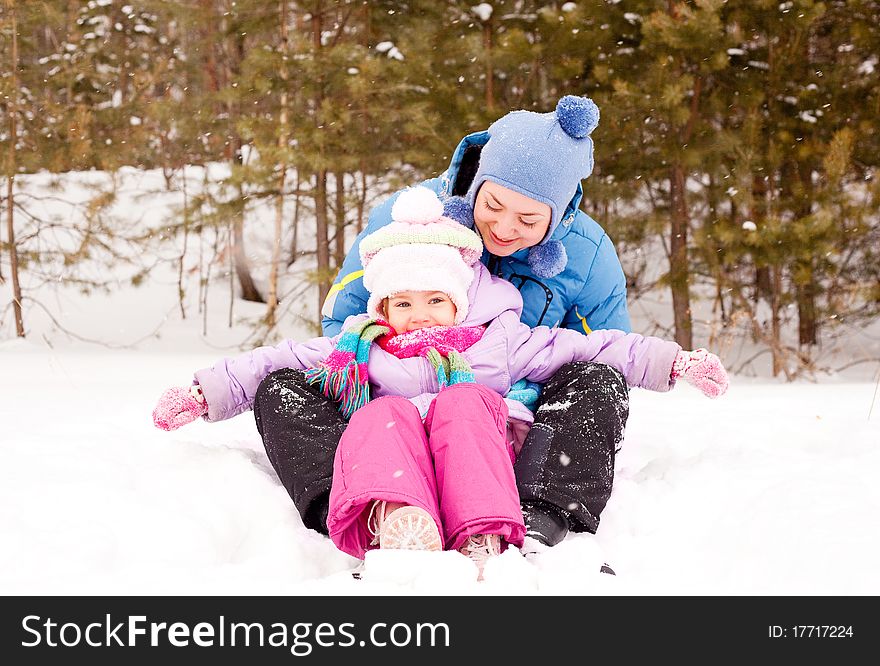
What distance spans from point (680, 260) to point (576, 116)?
4315 millimetres

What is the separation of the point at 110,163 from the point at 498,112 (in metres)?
4.33

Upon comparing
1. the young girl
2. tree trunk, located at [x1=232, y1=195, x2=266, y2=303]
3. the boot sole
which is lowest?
tree trunk, located at [x1=232, y1=195, x2=266, y2=303]

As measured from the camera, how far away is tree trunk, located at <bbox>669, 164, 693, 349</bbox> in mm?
6531

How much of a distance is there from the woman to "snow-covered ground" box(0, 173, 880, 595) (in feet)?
0.43

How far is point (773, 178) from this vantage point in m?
6.87

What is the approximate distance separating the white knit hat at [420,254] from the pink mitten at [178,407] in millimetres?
554

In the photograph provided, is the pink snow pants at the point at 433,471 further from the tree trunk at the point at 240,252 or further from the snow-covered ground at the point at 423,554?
the tree trunk at the point at 240,252

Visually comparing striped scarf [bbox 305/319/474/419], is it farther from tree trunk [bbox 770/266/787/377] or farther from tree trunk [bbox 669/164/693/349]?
tree trunk [bbox 770/266/787/377]

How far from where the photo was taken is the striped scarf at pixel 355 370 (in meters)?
2.23

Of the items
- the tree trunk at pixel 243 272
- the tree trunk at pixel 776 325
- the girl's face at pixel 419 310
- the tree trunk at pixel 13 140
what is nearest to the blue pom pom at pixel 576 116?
the girl's face at pixel 419 310

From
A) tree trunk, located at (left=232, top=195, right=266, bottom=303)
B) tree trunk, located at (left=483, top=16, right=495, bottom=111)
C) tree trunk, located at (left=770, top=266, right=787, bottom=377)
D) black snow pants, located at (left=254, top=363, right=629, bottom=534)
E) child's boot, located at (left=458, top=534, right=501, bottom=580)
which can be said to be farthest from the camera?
tree trunk, located at (left=232, top=195, right=266, bottom=303)

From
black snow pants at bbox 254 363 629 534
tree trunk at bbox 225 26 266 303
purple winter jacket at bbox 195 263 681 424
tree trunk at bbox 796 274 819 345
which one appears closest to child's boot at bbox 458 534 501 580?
black snow pants at bbox 254 363 629 534
